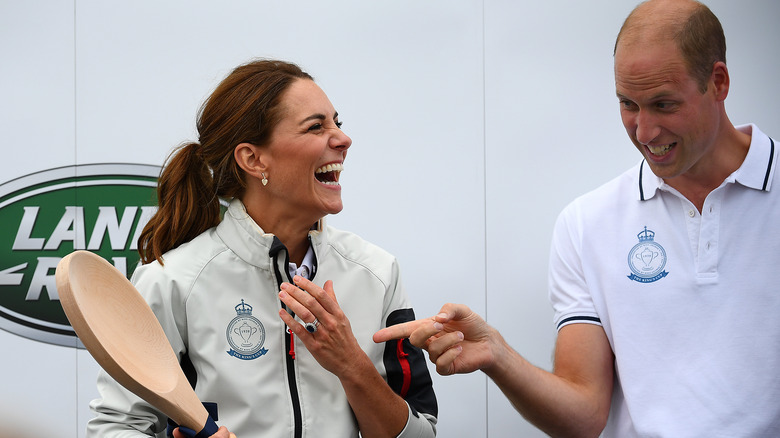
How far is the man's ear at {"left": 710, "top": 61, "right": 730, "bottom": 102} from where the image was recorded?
1.69 m

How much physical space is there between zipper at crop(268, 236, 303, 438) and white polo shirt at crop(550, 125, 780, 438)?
72 cm

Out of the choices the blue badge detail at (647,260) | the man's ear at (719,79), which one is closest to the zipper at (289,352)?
the blue badge detail at (647,260)

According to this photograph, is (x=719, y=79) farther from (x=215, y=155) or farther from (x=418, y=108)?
(x=215, y=155)

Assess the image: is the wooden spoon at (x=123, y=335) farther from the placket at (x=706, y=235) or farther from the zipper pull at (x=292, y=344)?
the placket at (x=706, y=235)

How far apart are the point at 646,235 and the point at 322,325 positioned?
868 mm

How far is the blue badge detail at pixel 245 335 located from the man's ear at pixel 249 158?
0.30m

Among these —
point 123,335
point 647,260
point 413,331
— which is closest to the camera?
point 123,335

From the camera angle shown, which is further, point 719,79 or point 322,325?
point 719,79

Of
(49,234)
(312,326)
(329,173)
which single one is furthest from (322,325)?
(49,234)

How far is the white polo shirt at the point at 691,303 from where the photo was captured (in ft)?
5.41

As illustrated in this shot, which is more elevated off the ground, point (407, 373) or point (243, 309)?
point (243, 309)

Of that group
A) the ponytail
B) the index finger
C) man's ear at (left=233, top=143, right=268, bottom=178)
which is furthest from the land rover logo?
the index finger

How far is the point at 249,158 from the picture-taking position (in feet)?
5.50

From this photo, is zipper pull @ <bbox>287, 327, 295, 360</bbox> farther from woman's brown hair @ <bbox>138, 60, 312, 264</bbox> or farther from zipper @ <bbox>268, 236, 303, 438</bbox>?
woman's brown hair @ <bbox>138, 60, 312, 264</bbox>
